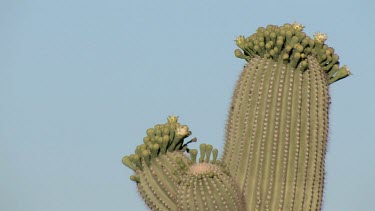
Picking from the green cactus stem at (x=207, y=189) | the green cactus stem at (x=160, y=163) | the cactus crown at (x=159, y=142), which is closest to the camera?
the green cactus stem at (x=207, y=189)

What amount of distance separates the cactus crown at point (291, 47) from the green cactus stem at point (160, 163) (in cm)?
193

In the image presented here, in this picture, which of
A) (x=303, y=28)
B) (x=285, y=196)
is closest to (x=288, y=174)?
(x=285, y=196)

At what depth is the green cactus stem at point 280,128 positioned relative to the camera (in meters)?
16.5

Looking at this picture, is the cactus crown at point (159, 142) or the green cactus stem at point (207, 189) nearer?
the green cactus stem at point (207, 189)

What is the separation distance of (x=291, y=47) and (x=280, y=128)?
5.08 feet

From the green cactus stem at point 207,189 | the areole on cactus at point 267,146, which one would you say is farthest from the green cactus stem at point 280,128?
the green cactus stem at point 207,189

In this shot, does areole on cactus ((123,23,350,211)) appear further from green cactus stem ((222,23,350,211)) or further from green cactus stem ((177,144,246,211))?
green cactus stem ((177,144,246,211))

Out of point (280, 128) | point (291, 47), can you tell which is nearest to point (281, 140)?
point (280, 128)

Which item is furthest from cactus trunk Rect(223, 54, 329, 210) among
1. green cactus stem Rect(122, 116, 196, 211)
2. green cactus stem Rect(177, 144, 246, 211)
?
green cactus stem Rect(122, 116, 196, 211)

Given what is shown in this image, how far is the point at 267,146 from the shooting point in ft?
54.0

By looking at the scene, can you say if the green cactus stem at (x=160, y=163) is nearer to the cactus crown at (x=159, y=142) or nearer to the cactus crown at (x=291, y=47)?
the cactus crown at (x=159, y=142)

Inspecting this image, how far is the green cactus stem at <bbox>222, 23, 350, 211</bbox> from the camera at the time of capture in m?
16.5

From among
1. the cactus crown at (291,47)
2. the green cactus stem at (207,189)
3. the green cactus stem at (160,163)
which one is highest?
the cactus crown at (291,47)

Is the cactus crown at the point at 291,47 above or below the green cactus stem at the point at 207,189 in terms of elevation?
above
